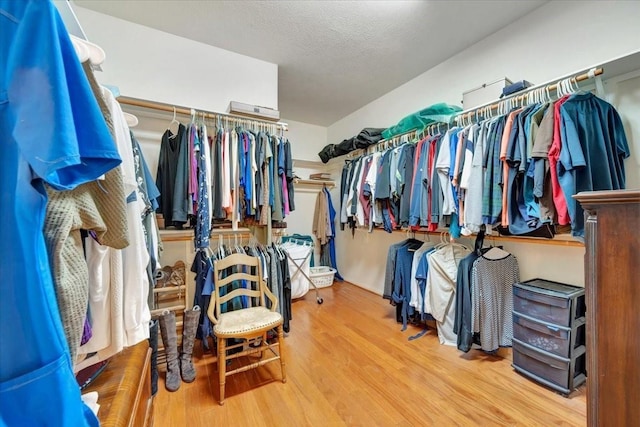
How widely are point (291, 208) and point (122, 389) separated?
181cm

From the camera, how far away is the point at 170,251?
2400mm

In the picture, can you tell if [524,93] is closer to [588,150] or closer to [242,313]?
A: [588,150]

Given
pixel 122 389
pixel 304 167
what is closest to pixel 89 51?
pixel 122 389

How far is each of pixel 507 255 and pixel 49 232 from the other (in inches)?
100

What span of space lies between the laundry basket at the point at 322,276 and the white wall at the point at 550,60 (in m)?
2.26

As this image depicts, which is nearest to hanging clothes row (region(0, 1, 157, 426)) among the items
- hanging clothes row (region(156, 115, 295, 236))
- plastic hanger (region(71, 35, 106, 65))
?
plastic hanger (region(71, 35, 106, 65))

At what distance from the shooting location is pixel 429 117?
244 centimetres

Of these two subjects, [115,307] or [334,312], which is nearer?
[115,307]

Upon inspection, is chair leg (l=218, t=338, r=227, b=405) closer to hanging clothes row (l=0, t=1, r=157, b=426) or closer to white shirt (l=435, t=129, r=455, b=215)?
hanging clothes row (l=0, t=1, r=157, b=426)

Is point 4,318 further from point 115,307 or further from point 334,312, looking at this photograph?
point 334,312

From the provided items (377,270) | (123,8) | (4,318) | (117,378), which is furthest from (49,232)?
(377,270)

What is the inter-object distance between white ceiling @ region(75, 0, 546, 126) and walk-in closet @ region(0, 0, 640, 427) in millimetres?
21

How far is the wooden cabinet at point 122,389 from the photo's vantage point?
2.39 feet

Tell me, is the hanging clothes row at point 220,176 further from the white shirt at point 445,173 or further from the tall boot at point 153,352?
the white shirt at point 445,173
